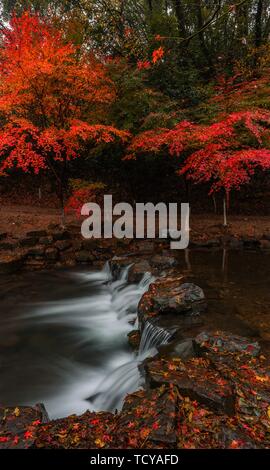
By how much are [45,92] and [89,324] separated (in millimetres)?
7389

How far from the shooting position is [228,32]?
772 inches

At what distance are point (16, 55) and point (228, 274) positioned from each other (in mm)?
Answer: 8668

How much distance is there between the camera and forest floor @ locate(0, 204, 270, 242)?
12.9 m

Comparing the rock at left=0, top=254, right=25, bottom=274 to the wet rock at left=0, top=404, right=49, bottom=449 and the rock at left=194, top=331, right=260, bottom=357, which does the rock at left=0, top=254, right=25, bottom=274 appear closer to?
the wet rock at left=0, top=404, right=49, bottom=449

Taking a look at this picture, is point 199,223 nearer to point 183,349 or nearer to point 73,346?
point 73,346

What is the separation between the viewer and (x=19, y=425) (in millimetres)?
3957

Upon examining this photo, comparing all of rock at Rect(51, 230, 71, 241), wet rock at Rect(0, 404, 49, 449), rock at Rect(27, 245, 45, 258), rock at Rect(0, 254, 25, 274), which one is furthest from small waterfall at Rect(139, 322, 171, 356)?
rock at Rect(51, 230, 71, 241)

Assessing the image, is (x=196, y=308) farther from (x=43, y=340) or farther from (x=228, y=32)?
(x=228, y=32)

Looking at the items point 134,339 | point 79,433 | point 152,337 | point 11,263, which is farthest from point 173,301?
point 11,263

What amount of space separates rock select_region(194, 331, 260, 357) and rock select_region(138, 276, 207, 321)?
51.6 inches

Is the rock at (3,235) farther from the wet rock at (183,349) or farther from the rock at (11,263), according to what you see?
the wet rock at (183,349)

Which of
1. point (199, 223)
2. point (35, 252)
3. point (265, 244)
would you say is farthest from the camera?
point (199, 223)
